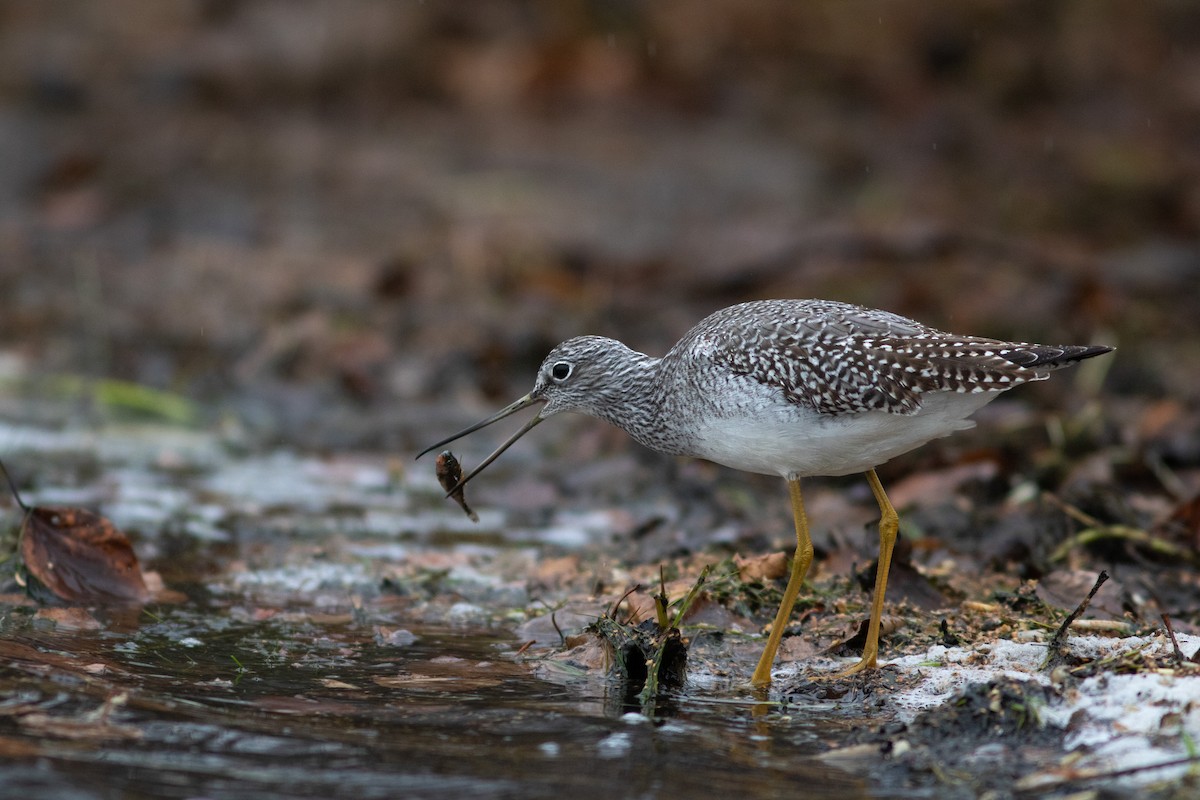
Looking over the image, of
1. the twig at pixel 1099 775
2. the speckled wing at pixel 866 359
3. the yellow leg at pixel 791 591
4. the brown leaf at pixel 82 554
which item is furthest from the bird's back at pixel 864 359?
the brown leaf at pixel 82 554

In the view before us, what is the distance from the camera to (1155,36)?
1744 cm

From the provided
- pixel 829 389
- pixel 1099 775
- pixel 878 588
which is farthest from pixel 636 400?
pixel 1099 775

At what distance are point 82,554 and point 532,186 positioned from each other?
908 cm

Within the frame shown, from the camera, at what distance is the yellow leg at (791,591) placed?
18.0 ft

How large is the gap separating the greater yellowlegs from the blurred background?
474 cm

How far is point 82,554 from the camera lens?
6.35 meters

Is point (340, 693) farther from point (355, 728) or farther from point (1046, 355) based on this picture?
point (1046, 355)

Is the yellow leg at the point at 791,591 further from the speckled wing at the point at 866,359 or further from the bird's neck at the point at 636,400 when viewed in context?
the bird's neck at the point at 636,400

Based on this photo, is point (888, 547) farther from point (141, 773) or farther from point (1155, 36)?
point (1155, 36)

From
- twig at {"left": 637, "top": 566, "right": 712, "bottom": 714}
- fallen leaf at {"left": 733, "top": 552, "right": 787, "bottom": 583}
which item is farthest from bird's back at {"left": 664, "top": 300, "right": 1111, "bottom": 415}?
fallen leaf at {"left": 733, "top": 552, "right": 787, "bottom": 583}

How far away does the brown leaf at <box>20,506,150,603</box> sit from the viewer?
6.25 metres

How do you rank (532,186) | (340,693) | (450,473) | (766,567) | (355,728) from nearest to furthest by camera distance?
(355,728) → (340,693) → (450,473) → (766,567) → (532,186)

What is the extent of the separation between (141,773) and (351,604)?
8.18 feet

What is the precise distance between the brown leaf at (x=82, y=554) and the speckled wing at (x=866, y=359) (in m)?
2.76
